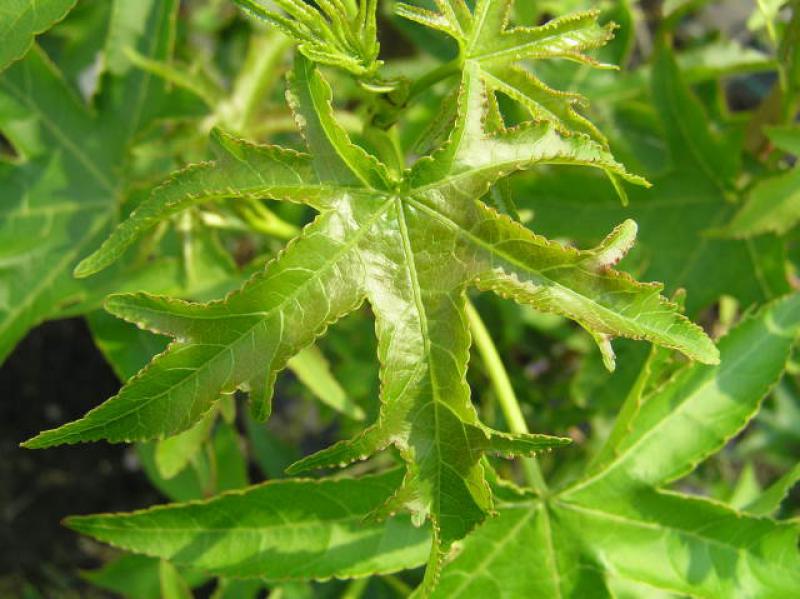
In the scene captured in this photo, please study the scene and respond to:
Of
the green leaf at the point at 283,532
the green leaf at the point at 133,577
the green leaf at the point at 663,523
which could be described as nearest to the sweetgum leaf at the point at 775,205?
the green leaf at the point at 663,523

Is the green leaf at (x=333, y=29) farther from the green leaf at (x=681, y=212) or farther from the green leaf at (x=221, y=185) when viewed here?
the green leaf at (x=681, y=212)

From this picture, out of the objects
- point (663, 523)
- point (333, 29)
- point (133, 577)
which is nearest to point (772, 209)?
point (663, 523)

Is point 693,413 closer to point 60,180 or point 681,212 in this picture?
point 681,212

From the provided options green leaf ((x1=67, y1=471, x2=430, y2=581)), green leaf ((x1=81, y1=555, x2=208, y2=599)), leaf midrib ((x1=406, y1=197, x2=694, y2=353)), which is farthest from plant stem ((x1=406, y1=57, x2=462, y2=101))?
green leaf ((x1=81, y1=555, x2=208, y2=599))

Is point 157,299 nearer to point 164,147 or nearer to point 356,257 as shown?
point 356,257

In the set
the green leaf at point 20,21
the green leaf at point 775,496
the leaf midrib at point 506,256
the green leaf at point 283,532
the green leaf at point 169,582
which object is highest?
the green leaf at point 20,21

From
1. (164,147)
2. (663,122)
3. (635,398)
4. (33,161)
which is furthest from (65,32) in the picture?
(635,398)

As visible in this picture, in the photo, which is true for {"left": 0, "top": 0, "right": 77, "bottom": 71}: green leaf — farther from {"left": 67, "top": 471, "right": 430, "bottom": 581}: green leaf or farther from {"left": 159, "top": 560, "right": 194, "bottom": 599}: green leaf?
{"left": 159, "top": 560, "right": 194, "bottom": 599}: green leaf
